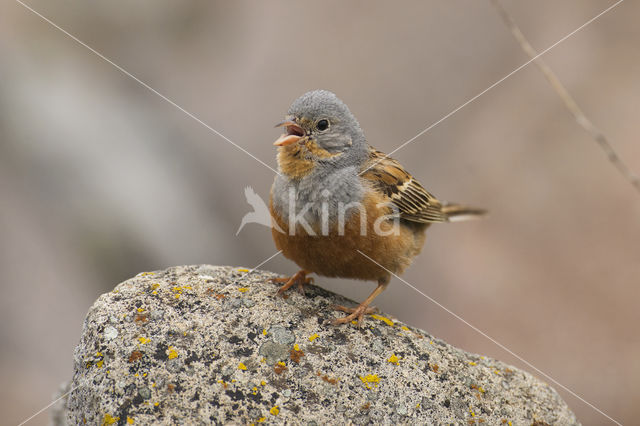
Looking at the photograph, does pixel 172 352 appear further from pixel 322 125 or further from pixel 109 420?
pixel 322 125

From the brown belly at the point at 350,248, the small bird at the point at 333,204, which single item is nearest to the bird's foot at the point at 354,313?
the small bird at the point at 333,204

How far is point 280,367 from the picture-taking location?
442 cm

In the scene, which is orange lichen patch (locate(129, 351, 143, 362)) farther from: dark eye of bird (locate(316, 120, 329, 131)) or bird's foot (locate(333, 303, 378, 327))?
dark eye of bird (locate(316, 120, 329, 131))

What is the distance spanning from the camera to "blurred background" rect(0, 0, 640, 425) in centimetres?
916

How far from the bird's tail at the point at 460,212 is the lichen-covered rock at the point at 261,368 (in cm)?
243

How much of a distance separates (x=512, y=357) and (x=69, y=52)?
9012mm

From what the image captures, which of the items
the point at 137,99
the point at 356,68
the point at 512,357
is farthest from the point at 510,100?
the point at 137,99

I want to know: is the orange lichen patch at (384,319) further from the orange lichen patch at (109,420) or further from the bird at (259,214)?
the orange lichen patch at (109,420)

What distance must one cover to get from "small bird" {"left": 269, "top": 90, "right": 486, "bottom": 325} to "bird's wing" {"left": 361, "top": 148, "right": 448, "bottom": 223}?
0.05 feet

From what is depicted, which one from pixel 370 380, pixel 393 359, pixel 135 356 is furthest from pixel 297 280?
pixel 135 356

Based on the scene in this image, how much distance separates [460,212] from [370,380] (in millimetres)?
3610

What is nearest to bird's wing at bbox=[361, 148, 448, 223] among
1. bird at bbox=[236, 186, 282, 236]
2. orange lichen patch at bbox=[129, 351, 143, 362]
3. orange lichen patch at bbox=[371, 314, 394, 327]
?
bird at bbox=[236, 186, 282, 236]

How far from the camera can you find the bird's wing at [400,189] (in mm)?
5954

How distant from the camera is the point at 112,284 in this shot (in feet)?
31.6
